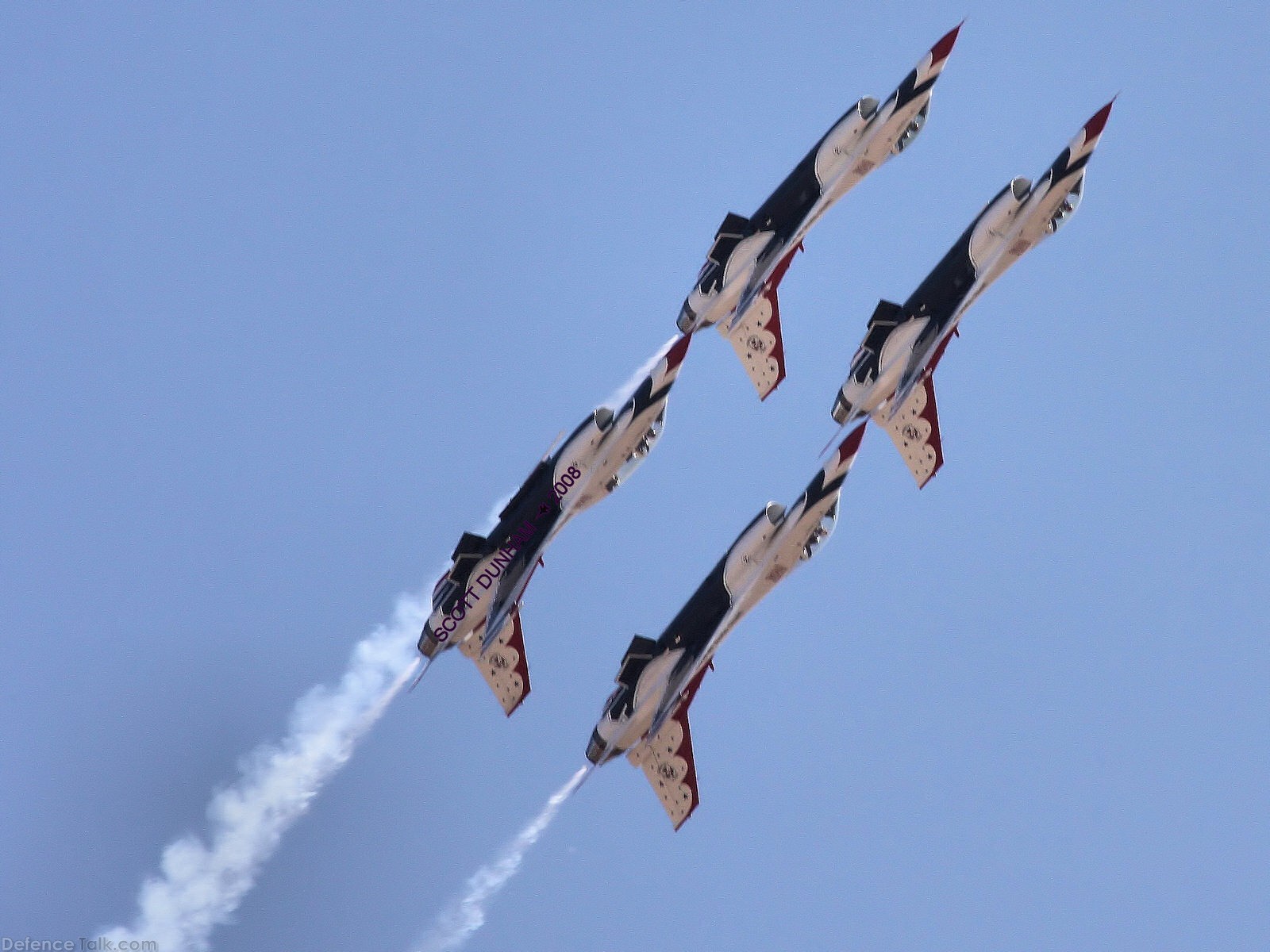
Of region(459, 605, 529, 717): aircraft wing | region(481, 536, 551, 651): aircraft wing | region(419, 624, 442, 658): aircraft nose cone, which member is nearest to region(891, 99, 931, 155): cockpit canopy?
region(481, 536, 551, 651): aircraft wing

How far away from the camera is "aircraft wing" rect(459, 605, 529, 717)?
6525 cm

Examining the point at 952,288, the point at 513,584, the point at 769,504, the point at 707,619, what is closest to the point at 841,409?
the point at 769,504

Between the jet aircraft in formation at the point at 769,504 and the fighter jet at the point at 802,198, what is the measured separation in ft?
0.14

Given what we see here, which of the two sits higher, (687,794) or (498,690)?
(498,690)

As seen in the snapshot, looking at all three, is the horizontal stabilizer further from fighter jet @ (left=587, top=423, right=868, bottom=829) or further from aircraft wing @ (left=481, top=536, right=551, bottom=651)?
aircraft wing @ (left=481, top=536, right=551, bottom=651)

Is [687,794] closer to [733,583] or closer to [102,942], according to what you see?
[733,583]

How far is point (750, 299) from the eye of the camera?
66938 mm

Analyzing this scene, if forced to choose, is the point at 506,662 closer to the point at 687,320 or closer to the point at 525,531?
the point at 525,531

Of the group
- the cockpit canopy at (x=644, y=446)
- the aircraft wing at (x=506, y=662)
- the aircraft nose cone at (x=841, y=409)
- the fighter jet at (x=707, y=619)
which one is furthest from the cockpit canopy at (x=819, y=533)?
the aircraft wing at (x=506, y=662)

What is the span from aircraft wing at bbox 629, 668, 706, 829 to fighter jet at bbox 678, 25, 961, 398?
35.8ft

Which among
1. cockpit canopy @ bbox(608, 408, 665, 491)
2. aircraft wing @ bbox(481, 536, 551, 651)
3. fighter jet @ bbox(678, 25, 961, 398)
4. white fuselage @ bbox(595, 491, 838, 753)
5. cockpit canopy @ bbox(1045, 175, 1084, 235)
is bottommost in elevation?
white fuselage @ bbox(595, 491, 838, 753)

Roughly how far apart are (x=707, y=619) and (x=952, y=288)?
11062 mm

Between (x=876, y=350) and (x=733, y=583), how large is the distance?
7.63m

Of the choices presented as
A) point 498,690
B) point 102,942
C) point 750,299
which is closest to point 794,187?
point 750,299
